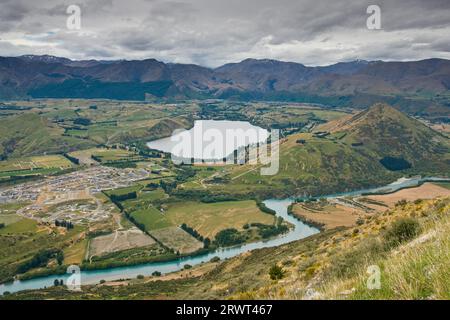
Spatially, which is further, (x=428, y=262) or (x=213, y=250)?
(x=213, y=250)

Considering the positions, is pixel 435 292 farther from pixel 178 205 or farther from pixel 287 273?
pixel 178 205

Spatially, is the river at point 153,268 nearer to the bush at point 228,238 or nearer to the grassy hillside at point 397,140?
the bush at point 228,238

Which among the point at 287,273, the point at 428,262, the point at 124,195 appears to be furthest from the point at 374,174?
the point at 428,262

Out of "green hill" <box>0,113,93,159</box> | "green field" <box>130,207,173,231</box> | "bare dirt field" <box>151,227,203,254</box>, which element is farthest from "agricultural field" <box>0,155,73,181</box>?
"bare dirt field" <box>151,227,203,254</box>

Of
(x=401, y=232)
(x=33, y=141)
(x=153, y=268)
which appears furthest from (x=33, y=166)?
(x=401, y=232)
